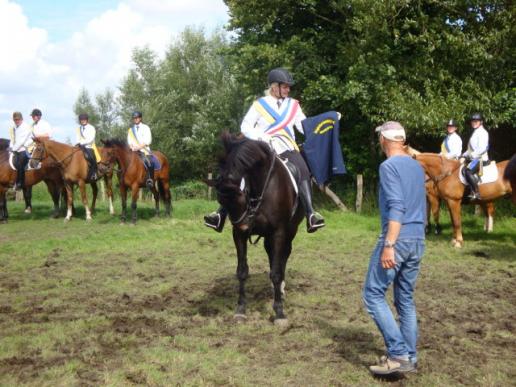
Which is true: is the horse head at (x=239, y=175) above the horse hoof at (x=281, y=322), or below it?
above

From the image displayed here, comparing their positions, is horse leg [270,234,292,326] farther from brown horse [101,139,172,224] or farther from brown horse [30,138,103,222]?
brown horse [30,138,103,222]

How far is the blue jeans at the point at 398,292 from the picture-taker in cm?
461

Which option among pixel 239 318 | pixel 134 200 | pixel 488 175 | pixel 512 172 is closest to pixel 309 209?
pixel 239 318

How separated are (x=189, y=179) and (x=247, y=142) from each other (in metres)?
30.9

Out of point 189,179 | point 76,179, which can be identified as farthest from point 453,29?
point 189,179

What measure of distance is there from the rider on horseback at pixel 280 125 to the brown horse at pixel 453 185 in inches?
240

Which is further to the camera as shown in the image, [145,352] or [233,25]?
[233,25]

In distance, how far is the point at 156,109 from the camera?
119 feet

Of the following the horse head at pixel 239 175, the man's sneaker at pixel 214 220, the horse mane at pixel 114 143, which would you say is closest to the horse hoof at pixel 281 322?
the horse head at pixel 239 175

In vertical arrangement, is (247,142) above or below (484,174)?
above

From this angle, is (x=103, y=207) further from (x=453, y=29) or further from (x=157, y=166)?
(x=453, y=29)

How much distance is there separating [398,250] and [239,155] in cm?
209

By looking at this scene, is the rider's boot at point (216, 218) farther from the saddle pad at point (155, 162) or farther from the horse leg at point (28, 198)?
the horse leg at point (28, 198)

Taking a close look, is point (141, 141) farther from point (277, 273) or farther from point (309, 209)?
point (277, 273)
